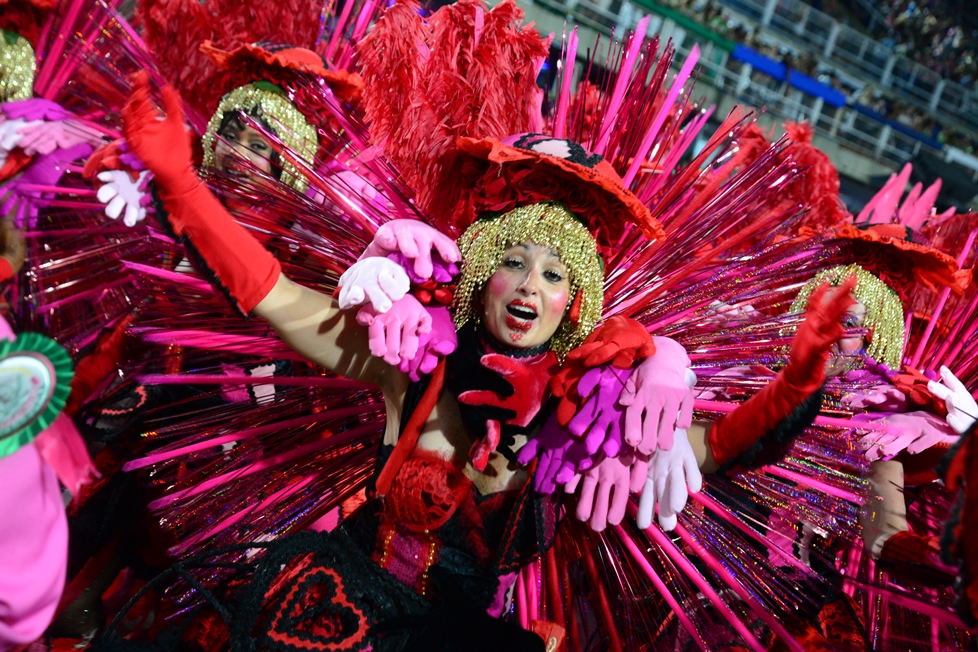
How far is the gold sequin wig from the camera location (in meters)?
1.57

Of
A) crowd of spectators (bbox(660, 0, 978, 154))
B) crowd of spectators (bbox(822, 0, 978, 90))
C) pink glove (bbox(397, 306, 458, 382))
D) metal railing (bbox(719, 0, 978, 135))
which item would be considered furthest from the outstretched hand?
crowd of spectators (bbox(822, 0, 978, 90))

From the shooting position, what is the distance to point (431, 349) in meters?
1.54

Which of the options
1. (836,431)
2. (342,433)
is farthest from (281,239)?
(836,431)

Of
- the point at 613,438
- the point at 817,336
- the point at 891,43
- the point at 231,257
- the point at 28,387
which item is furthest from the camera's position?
the point at 891,43

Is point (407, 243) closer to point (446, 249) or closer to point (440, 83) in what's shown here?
point (446, 249)

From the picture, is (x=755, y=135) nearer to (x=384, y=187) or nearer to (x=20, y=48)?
(x=384, y=187)

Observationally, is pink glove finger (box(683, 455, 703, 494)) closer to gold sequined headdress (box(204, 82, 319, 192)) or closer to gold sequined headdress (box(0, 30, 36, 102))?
gold sequined headdress (box(204, 82, 319, 192))

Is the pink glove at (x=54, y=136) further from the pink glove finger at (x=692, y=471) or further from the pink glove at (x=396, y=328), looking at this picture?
the pink glove finger at (x=692, y=471)

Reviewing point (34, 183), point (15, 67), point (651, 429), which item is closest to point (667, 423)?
point (651, 429)

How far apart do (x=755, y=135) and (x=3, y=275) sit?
90.2 inches

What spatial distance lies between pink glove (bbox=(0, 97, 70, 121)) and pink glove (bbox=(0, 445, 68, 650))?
93 centimetres

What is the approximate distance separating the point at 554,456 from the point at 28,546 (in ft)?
2.96

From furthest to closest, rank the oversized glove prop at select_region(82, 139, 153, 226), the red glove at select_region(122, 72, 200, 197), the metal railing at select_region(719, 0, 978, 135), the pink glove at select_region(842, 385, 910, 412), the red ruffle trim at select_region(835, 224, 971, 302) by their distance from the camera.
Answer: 1. the metal railing at select_region(719, 0, 978, 135)
2. the red ruffle trim at select_region(835, 224, 971, 302)
3. the pink glove at select_region(842, 385, 910, 412)
4. the oversized glove prop at select_region(82, 139, 153, 226)
5. the red glove at select_region(122, 72, 200, 197)

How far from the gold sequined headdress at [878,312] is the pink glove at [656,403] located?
111 cm
